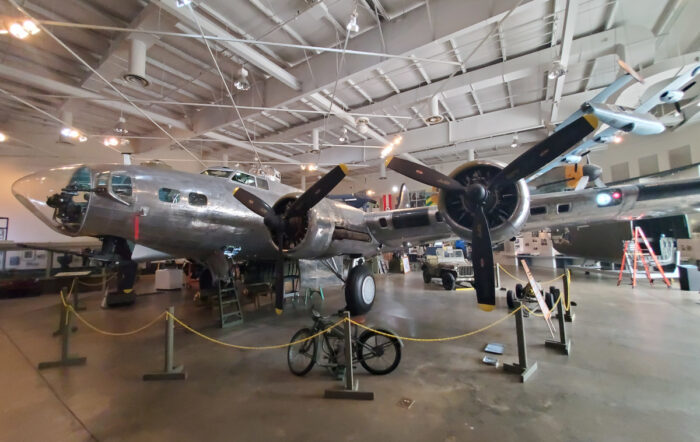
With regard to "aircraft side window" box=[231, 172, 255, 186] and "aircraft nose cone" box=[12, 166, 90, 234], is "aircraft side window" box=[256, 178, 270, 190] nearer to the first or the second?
"aircraft side window" box=[231, 172, 255, 186]

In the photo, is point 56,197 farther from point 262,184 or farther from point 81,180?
point 262,184

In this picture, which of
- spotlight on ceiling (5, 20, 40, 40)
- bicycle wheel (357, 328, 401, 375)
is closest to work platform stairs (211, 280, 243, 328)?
bicycle wheel (357, 328, 401, 375)

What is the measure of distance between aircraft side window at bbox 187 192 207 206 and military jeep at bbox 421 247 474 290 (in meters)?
8.98

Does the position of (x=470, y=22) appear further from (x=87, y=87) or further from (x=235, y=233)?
(x=87, y=87)

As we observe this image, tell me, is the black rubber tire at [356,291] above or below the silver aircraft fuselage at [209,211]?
below

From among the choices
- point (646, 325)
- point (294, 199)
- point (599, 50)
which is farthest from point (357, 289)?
point (599, 50)

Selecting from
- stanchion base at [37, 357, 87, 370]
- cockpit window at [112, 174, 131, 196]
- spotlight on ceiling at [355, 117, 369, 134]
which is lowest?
stanchion base at [37, 357, 87, 370]

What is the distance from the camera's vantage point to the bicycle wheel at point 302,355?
400cm

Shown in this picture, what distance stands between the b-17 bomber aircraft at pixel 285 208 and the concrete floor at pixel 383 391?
1.21 m

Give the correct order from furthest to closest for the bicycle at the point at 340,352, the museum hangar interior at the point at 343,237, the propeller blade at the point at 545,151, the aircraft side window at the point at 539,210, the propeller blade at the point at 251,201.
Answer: the aircraft side window at the point at 539,210 < the propeller blade at the point at 251,201 < the bicycle at the point at 340,352 < the propeller blade at the point at 545,151 < the museum hangar interior at the point at 343,237

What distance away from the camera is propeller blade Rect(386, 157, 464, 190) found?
451 cm

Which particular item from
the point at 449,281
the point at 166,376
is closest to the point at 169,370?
the point at 166,376

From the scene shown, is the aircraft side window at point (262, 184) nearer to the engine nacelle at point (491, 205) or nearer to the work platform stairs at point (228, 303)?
the work platform stairs at point (228, 303)

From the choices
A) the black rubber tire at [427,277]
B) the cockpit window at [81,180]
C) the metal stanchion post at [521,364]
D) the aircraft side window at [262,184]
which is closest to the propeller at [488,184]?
the metal stanchion post at [521,364]
